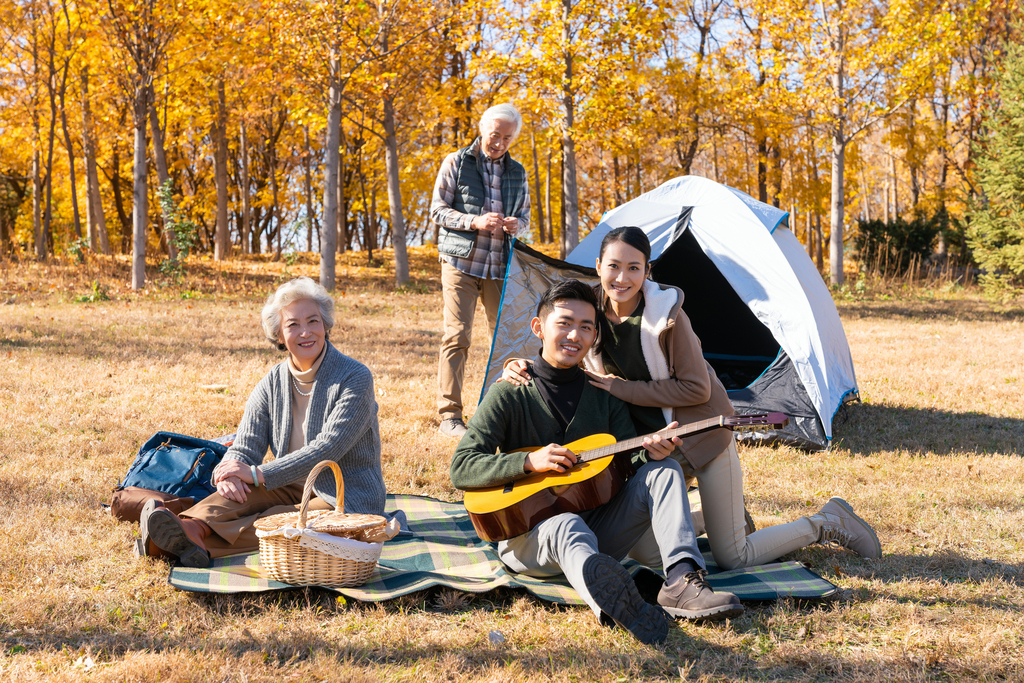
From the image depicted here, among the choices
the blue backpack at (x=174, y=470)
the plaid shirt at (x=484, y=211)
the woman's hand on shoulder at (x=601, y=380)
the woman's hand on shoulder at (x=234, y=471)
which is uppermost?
the plaid shirt at (x=484, y=211)

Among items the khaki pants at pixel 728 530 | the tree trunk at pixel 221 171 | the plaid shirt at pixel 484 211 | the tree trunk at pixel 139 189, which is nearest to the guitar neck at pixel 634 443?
the khaki pants at pixel 728 530

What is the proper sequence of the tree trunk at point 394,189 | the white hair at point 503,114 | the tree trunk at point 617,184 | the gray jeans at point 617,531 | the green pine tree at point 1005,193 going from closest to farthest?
the gray jeans at point 617,531
the white hair at point 503,114
the green pine tree at point 1005,193
the tree trunk at point 394,189
the tree trunk at point 617,184

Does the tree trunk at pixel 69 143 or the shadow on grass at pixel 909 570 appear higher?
the tree trunk at pixel 69 143

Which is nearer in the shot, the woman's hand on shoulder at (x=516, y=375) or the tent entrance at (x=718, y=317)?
the woman's hand on shoulder at (x=516, y=375)

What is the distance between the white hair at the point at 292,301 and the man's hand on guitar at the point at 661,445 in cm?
133

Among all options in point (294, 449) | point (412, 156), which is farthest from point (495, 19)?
point (294, 449)

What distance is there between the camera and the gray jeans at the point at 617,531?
2.57 meters

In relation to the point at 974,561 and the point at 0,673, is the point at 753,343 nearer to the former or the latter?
the point at 974,561

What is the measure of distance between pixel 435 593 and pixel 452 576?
0.14 m

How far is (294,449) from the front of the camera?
10.6 ft

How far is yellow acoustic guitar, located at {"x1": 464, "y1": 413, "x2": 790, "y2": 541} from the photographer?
2.66m

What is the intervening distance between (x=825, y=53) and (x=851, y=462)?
10.4 metres

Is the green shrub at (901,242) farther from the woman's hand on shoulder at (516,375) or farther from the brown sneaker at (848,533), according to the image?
the woman's hand on shoulder at (516,375)

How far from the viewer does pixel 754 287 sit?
5.29 meters
